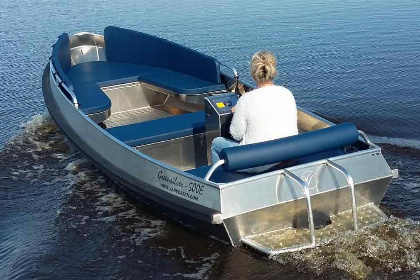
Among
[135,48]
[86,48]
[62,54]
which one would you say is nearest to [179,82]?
[135,48]

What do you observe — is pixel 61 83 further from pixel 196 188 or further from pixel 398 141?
pixel 398 141

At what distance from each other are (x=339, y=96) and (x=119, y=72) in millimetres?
3702

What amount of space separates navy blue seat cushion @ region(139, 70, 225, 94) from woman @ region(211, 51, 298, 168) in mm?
2508

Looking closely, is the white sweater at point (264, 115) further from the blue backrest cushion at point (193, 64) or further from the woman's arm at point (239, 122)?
the blue backrest cushion at point (193, 64)

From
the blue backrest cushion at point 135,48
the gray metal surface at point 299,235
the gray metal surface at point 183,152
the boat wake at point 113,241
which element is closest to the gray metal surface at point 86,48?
the blue backrest cushion at point 135,48

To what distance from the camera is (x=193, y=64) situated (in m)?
8.70

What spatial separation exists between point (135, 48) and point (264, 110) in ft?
15.8

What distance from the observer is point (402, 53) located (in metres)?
12.3

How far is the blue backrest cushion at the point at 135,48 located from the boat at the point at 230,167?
3.18 feet

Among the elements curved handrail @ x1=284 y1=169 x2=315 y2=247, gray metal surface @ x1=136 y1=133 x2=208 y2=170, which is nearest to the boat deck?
gray metal surface @ x1=136 y1=133 x2=208 y2=170

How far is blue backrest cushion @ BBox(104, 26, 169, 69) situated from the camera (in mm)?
9406

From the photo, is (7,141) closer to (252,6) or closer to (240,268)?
(240,268)

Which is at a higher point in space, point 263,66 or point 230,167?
point 263,66

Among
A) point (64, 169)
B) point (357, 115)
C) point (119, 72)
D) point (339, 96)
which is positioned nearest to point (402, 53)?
point (339, 96)
